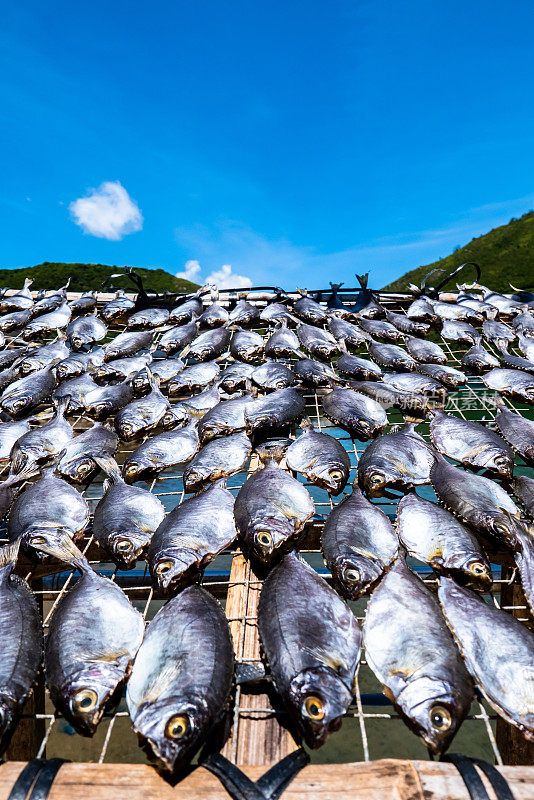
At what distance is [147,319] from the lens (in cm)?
745

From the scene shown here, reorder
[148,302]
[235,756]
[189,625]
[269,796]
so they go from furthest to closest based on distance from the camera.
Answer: [148,302] → [189,625] → [235,756] → [269,796]

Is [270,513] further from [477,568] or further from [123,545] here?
[477,568]

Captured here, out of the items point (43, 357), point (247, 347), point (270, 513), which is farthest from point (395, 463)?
point (43, 357)

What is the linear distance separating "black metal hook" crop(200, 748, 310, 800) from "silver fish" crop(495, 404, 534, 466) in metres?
3.03

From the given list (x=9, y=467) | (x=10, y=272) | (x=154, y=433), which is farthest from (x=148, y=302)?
(x=10, y=272)

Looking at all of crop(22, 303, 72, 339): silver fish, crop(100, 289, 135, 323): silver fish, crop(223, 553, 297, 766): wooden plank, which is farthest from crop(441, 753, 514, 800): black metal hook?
crop(100, 289, 135, 323): silver fish

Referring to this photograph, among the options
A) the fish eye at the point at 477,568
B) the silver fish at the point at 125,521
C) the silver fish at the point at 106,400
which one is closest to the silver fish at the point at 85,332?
the silver fish at the point at 106,400

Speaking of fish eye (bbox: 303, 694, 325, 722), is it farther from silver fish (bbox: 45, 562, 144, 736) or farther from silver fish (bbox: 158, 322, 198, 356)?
silver fish (bbox: 158, 322, 198, 356)

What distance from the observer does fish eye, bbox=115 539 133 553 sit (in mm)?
2816

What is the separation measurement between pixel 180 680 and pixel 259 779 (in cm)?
49

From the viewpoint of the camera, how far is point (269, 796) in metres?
1.57

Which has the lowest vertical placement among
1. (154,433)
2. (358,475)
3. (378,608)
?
(378,608)

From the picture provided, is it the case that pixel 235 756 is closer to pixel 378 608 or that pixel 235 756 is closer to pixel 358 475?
pixel 378 608

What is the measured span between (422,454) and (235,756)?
2506 millimetres
